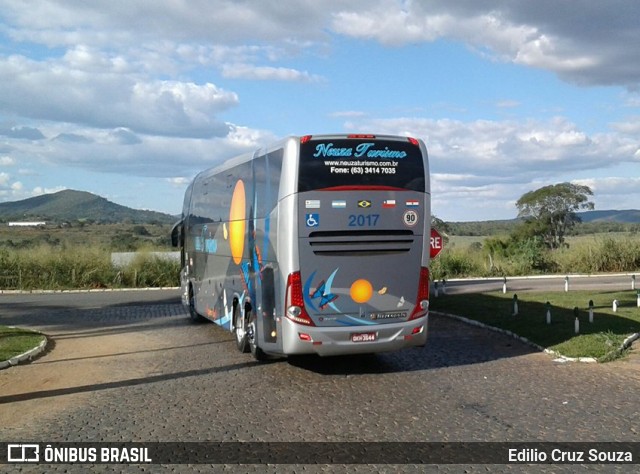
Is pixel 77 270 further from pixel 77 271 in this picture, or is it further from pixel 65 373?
pixel 65 373

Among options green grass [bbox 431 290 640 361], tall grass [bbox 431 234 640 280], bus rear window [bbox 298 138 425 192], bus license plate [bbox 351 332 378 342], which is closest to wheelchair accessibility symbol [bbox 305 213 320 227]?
bus rear window [bbox 298 138 425 192]

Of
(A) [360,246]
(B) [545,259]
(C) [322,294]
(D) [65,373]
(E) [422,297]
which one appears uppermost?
(A) [360,246]

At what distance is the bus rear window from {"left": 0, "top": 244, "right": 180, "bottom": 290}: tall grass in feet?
80.0

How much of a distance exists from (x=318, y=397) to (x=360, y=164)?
3.69m

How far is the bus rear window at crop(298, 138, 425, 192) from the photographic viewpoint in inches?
420

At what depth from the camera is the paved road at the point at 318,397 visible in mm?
7746

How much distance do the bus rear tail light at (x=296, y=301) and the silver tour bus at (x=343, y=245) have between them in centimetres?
2

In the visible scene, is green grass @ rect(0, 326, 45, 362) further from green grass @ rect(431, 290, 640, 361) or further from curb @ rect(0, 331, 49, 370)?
green grass @ rect(431, 290, 640, 361)

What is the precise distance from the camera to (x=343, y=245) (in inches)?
424

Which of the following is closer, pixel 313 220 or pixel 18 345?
pixel 313 220

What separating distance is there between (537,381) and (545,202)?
5087 cm

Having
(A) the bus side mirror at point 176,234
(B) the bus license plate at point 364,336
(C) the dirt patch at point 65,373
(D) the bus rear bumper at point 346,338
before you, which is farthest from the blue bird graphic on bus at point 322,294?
(A) the bus side mirror at point 176,234

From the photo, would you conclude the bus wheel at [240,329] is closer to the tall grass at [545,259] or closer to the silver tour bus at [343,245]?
the silver tour bus at [343,245]

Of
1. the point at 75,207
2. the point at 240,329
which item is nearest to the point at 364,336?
the point at 240,329
